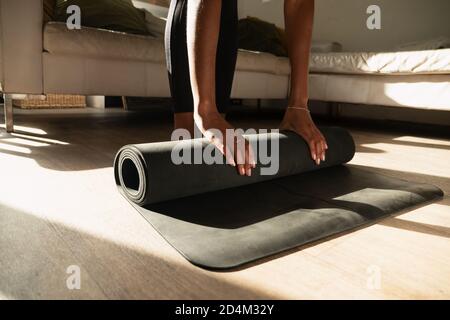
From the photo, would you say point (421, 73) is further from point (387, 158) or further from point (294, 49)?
point (294, 49)

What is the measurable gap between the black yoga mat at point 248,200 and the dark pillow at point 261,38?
2.05m

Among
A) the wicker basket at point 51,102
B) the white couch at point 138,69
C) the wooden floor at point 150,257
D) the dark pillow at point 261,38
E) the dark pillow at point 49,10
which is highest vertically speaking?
the dark pillow at point 261,38

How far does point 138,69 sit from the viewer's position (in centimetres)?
193

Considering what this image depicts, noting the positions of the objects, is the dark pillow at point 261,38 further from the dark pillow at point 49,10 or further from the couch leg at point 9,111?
the couch leg at point 9,111

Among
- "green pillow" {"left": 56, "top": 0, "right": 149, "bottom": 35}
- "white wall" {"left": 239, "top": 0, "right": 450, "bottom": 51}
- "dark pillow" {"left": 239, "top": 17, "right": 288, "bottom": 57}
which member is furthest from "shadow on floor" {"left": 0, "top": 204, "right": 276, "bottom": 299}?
"white wall" {"left": 239, "top": 0, "right": 450, "bottom": 51}

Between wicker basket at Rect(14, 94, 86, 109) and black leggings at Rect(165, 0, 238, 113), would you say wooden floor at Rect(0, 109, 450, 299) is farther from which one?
wicker basket at Rect(14, 94, 86, 109)

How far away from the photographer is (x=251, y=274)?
475 mm

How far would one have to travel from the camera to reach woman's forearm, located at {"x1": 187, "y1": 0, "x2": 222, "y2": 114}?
31.6 inches

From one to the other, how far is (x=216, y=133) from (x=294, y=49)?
17.7 inches

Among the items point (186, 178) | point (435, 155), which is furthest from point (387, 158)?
point (186, 178)

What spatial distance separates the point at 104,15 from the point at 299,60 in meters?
1.45

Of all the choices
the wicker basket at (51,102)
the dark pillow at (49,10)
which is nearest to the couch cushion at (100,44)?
the dark pillow at (49,10)

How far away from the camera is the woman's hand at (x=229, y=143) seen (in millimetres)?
766

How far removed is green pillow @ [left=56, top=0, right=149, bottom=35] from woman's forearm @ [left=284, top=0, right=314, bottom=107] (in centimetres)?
Answer: 130
